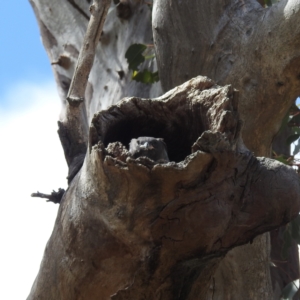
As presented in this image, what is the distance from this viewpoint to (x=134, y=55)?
200cm

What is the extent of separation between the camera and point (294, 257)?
2723 mm

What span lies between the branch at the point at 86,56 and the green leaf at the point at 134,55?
440mm

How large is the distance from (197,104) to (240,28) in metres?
0.63

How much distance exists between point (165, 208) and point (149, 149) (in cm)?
11

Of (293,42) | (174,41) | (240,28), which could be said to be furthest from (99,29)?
(293,42)

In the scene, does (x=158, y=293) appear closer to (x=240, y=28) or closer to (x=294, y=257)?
(x=240, y=28)

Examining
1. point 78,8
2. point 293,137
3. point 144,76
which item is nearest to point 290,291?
point 293,137

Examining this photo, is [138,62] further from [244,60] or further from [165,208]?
[165,208]

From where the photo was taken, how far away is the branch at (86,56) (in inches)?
56.5

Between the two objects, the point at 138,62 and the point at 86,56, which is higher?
the point at 138,62

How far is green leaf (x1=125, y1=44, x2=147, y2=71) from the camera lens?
199 centimetres

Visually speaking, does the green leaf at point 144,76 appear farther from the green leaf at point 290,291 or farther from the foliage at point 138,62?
the green leaf at point 290,291

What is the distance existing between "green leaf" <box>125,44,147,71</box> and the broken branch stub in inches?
36.9

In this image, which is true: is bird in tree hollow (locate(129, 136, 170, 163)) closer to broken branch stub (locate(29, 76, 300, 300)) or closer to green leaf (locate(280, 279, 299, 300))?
broken branch stub (locate(29, 76, 300, 300))
